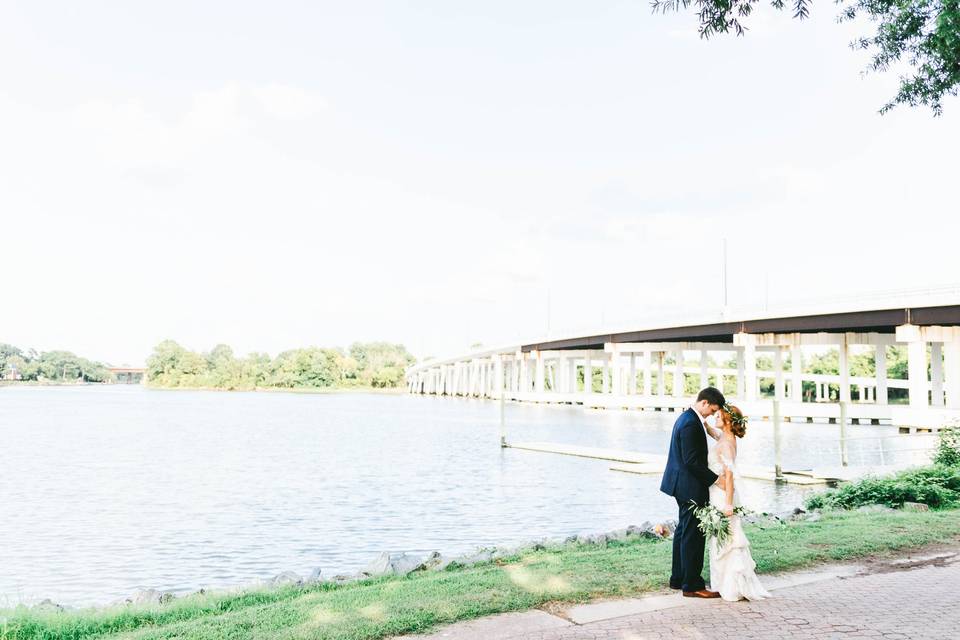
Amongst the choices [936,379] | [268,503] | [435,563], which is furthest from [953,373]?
[435,563]

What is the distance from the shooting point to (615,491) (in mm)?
24484

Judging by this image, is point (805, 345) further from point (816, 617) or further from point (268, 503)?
point (816, 617)

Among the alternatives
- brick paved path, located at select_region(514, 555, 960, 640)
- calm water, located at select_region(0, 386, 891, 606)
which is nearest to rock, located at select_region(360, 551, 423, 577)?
calm water, located at select_region(0, 386, 891, 606)

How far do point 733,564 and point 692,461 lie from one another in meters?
1.12

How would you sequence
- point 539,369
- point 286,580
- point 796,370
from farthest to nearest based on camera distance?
point 539,369 < point 796,370 < point 286,580

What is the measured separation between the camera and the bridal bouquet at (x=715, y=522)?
8.24 meters

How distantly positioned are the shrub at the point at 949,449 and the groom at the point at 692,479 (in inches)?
473

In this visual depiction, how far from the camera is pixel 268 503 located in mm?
22766

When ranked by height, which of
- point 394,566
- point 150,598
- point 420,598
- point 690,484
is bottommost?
point 150,598

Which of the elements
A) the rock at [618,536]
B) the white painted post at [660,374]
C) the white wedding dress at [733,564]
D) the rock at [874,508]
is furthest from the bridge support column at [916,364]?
the white wedding dress at [733,564]

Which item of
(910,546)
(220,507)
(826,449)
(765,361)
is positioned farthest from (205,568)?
(765,361)

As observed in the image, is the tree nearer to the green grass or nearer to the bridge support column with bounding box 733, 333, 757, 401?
the green grass

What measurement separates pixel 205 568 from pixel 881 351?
2702 inches

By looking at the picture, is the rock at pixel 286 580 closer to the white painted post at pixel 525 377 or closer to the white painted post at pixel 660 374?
the white painted post at pixel 660 374
